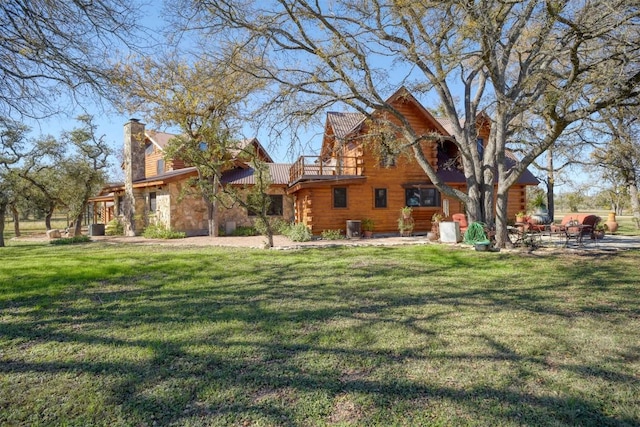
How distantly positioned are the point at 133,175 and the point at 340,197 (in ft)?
43.6

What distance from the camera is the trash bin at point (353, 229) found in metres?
17.0

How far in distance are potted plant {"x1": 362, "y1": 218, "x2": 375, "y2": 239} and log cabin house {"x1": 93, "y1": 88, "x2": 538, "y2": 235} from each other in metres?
0.30

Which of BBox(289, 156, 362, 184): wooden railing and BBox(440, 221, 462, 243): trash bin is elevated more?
BBox(289, 156, 362, 184): wooden railing

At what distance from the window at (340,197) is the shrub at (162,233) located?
8.01m

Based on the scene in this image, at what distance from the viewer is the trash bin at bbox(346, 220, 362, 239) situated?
55.9ft

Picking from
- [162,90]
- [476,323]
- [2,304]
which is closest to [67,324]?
[2,304]

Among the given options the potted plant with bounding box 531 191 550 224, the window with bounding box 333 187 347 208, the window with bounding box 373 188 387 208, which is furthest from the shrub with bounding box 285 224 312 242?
the potted plant with bounding box 531 191 550 224

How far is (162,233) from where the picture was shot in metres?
18.7

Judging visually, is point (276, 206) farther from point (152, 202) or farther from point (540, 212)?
point (540, 212)

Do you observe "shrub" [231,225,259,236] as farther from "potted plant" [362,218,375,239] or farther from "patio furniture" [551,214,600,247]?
"patio furniture" [551,214,600,247]

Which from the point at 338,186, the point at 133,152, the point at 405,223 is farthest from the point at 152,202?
the point at 405,223

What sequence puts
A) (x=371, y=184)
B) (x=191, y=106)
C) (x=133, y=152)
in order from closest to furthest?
(x=191, y=106), (x=371, y=184), (x=133, y=152)

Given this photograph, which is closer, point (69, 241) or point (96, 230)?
point (69, 241)

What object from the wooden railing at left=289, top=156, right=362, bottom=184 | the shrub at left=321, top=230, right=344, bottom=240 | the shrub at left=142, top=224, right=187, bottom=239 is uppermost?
the wooden railing at left=289, top=156, right=362, bottom=184
